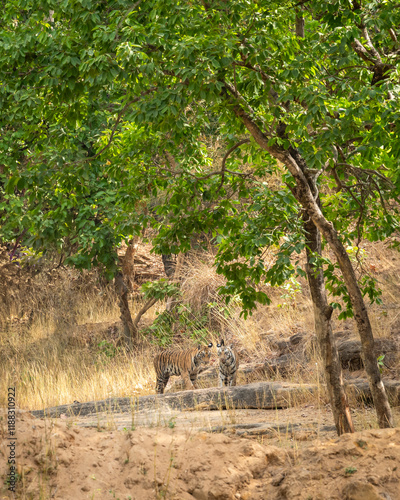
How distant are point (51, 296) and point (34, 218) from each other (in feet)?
33.7

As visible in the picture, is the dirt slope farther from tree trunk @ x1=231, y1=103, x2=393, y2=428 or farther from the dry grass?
the dry grass

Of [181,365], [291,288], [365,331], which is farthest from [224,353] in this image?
[365,331]

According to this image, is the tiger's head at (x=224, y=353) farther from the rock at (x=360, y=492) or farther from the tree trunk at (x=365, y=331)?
the rock at (x=360, y=492)

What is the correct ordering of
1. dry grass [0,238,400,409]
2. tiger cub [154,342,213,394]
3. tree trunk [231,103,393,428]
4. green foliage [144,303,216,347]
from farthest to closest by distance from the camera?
green foliage [144,303,216,347]
dry grass [0,238,400,409]
tiger cub [154,342,213,394]
tree trunk [231,103,393,428]

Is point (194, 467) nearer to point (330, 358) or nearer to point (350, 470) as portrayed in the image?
point (350, 470)

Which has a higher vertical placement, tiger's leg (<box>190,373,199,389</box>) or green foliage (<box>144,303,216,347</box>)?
green foliage (<box>144,303,216,347</box>)

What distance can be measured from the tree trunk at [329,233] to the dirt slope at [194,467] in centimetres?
95

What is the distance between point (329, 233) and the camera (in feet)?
16.9

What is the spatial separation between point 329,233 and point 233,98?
154 centimetres

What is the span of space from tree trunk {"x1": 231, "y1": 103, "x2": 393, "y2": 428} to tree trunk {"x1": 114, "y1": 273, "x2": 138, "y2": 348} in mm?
8797

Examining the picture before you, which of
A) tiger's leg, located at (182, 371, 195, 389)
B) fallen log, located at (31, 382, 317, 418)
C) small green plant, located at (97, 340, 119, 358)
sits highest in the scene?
A: small green plant, located at (97, 340, 119, 358)

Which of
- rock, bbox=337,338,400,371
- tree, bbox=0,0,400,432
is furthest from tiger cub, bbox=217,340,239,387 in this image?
tree, bbox=0,0,400,432

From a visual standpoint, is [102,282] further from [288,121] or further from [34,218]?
[288,121]

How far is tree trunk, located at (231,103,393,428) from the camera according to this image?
16.4ft
